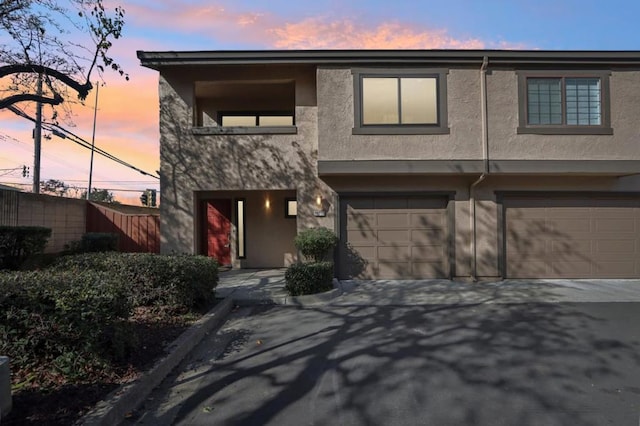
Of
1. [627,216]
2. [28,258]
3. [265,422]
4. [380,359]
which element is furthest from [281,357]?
[627,216]

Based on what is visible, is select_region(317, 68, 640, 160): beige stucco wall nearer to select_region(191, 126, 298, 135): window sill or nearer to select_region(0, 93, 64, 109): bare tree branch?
select_region(191, 126, 298, 135): window sill

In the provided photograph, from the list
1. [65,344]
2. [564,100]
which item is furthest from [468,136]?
[65,344]

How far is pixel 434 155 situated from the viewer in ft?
34.3

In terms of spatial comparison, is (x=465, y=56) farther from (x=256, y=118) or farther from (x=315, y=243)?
(x=256, y=118)

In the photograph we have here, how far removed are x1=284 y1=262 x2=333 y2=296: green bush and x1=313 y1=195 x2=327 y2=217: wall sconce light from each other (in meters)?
2.14

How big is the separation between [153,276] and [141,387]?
9.28 ft

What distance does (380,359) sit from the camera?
5254 mm

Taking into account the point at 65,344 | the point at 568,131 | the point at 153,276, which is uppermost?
the point at 568,131

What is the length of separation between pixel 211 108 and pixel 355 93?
199 inches

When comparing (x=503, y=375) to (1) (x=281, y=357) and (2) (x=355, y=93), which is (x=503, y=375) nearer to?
(1) (x=281, y=357)

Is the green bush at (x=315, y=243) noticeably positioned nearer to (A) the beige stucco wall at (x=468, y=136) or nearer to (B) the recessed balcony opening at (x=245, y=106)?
A: (A) the beige stucco wall at (x=468, y=136)

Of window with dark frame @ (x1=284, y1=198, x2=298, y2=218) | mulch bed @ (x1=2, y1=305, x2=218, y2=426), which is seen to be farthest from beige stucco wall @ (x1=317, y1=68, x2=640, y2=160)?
mulch bed @ (x1=2, y1=305, x2=218, y2=426)

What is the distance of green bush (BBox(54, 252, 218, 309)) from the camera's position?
261 inches

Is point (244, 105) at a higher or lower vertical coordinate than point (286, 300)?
higher
